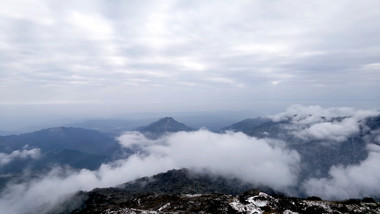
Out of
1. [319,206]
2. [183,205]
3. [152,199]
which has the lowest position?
[152,199]

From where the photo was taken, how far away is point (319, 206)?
10106 centimetres

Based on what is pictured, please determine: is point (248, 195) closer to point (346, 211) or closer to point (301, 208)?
point (301, 208)

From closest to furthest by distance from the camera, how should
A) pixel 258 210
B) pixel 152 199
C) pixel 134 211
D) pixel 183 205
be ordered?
pixel 258 210 < pixel 134 211 < pixel 183 205 < pixel 152 199

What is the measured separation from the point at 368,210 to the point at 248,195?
52.2 m

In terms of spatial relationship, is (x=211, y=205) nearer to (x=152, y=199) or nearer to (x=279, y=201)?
(x=279, y=201)

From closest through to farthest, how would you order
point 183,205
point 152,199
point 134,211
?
1. point 134,211
2. point 183,205
3. point 152,199

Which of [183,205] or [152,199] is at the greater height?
[183,205]

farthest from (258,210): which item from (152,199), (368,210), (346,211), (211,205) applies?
(152,199)

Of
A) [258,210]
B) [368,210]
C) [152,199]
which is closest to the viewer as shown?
[258,210]

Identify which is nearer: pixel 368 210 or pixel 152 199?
pixel 368 210

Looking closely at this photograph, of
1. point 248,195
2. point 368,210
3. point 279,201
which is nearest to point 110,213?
point 248,195

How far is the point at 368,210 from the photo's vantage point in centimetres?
10125

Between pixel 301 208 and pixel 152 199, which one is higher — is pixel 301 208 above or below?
above

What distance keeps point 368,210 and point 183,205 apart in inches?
3595
